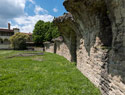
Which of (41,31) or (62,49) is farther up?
(41,31)

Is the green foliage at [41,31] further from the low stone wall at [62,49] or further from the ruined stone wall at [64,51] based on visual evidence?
the ruined stone wall at [64,51]

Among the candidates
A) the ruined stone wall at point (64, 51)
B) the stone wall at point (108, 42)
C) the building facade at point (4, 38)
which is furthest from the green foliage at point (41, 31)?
the stone wall at point (108, 42)

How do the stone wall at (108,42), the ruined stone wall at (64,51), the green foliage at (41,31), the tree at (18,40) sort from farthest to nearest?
the green foliage at (41,31) < the tree at (18,40) < the ruined stone wall at (64,51) < the stone wall at (108,42)

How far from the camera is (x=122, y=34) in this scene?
221 cm

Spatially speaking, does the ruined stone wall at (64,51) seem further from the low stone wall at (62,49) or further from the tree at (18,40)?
the tree at (18,40)

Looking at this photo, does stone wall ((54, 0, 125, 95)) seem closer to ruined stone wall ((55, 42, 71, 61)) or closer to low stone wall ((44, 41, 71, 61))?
ruined stone wall ((55, 42, 71, 61))

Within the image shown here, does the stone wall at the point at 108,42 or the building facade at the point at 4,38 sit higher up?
the building facade at the point at 4,38

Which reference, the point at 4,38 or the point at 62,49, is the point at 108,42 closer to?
the point at 62,49

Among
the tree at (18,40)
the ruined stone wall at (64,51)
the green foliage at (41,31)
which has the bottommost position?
the ruined stone wall at (64,51)

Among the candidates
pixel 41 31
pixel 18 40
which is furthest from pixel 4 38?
pixel 41 31

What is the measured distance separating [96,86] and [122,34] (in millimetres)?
2373

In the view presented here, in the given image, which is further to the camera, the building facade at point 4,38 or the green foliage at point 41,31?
the building facade at point 4,38

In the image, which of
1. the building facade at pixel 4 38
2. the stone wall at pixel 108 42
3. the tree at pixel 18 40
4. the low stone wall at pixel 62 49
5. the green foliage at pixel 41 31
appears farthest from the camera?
the building facade at pixel 4 38

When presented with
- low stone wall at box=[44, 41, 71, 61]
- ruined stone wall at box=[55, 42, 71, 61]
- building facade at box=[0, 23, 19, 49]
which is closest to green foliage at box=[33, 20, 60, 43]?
building facade at box=[0, 23, 19, 49]
